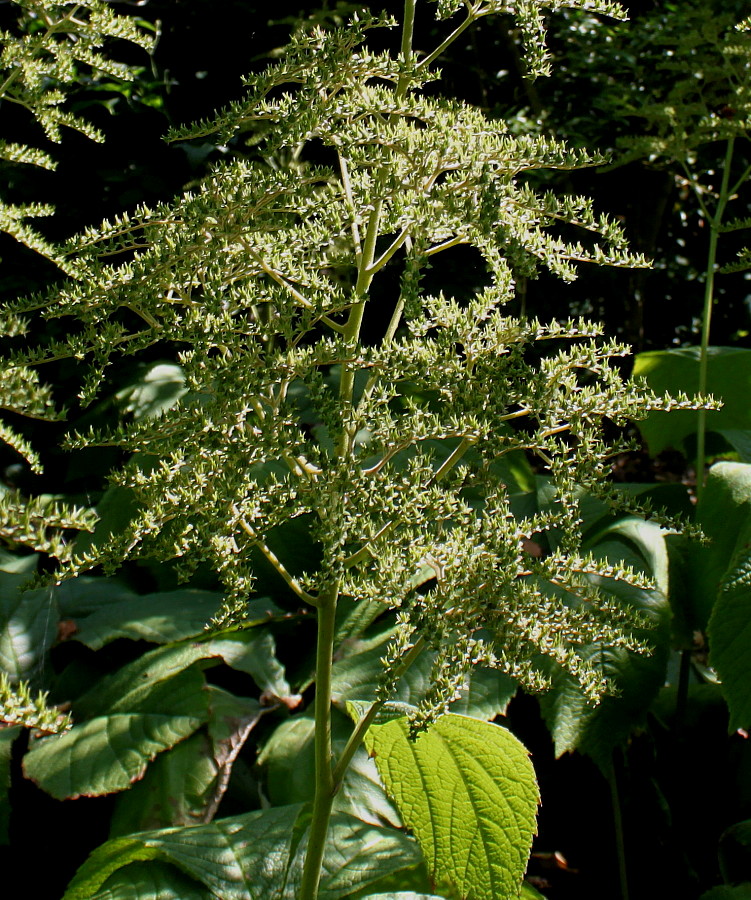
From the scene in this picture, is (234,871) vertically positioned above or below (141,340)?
below

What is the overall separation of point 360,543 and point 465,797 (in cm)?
43

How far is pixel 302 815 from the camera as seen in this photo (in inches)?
52.2

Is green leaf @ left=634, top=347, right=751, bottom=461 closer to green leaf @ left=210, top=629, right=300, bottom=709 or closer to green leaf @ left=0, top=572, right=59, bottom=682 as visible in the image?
green leaf @ left=210, top=629, right=300, bottom=709

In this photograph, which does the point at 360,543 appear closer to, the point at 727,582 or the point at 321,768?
the point at 321,768

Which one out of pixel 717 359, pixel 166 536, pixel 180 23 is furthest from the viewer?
pixel 180 23

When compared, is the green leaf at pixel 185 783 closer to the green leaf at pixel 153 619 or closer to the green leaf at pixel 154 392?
the green leaf at pixel 153 619

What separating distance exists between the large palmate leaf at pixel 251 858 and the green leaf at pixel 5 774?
1.04ft

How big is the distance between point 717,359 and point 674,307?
1.67 m

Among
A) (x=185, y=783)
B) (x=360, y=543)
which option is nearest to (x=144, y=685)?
(x=185, y=783)

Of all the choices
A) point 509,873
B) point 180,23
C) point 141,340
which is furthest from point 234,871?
point 180,23

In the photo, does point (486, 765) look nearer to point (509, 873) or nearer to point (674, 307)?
point (509, 873)

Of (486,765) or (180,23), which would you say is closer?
(486,765)

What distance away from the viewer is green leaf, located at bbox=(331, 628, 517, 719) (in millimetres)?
1505

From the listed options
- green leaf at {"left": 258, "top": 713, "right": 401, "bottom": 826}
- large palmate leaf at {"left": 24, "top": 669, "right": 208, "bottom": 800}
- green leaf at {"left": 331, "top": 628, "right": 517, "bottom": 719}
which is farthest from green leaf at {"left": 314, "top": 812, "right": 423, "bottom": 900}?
large palmate leaf at {"left": 24, "top": 669, "right": 208, "bottom": 800}
